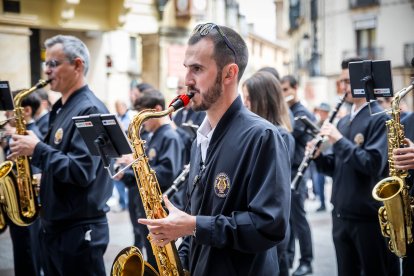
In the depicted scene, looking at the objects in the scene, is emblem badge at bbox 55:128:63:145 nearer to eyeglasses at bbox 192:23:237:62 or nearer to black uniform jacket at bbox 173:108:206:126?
eyeglasses at bbox 192:23:237:62

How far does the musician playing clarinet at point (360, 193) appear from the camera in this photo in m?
4.68

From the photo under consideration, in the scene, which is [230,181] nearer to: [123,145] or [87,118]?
[123,145]

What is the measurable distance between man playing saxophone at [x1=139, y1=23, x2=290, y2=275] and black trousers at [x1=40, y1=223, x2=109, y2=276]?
4.88 feet

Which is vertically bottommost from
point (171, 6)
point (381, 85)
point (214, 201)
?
point (214, 201)

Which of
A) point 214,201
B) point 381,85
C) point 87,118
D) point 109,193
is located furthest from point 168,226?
point 381,85

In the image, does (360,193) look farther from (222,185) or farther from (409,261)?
(222,185)

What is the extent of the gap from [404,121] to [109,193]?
231 cm

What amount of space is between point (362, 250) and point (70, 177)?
2392mm

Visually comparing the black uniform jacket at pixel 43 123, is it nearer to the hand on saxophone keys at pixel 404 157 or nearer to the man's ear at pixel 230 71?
the hand on saxophone keys at pixel 404 157

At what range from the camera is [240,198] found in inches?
104

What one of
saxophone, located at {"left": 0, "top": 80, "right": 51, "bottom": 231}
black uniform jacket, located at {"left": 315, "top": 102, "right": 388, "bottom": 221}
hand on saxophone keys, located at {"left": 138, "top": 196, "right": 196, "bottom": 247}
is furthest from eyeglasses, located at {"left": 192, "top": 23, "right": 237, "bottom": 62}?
black uniform jacket, located at {"left": 315, "top": 102, "right": 388, "bottom": 221}

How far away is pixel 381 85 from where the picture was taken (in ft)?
13.8

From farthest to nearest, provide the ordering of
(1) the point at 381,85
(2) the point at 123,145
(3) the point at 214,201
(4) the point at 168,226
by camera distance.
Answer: (1) the point at 381,85 → (2) the point at 123,145 → (3) the point at 214,201 → (4) the point at 168,226

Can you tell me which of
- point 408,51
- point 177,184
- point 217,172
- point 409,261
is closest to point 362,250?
point 409,261
